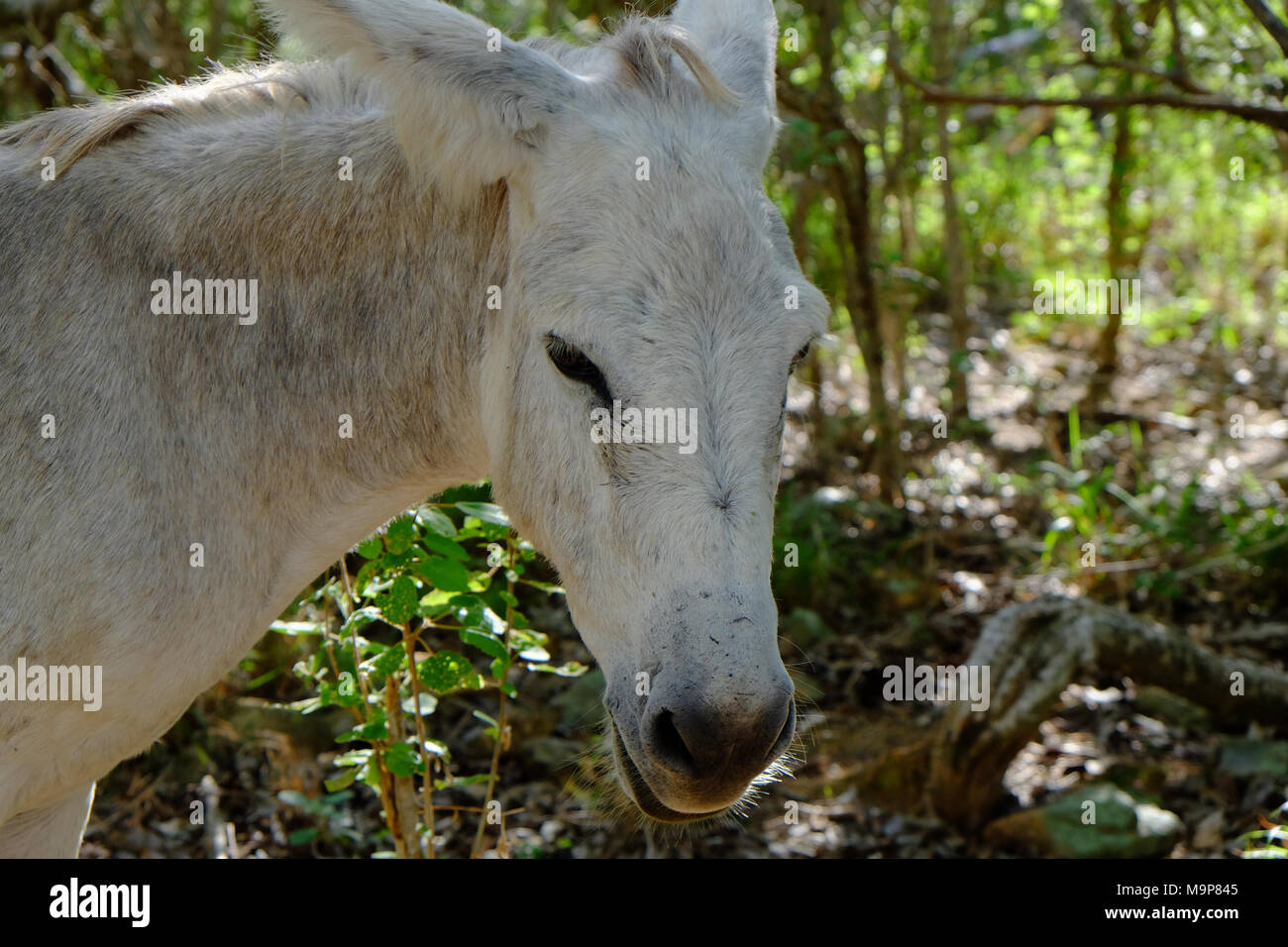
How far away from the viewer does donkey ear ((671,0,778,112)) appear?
2.74 m

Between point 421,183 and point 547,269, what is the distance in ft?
1.53

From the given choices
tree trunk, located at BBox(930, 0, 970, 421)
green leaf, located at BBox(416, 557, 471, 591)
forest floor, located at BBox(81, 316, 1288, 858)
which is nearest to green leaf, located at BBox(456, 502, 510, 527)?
green leaf, located at BBox(416, 557, 471, 591)

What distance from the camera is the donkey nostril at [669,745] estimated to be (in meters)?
2.12

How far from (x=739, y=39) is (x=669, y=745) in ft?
5.92

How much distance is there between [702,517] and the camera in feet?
7.06

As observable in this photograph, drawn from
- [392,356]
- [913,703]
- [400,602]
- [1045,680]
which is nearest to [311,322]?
[392,356]

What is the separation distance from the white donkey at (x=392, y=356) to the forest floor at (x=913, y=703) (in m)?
0.96

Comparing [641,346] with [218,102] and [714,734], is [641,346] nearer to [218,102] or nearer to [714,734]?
[714,734]

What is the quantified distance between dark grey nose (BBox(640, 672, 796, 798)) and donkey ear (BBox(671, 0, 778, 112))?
1428 mm

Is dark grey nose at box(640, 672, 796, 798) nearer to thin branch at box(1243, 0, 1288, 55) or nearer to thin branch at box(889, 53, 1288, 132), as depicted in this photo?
thin branch at box(1243, 0, 1288, 55)

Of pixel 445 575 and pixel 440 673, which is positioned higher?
pixel 445 575

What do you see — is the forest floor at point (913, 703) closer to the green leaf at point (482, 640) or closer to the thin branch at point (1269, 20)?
the green leaf at point (482, 640)

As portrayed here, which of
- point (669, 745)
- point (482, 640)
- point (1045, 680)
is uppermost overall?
point (482, 640)

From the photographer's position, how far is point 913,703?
18.8 ft
